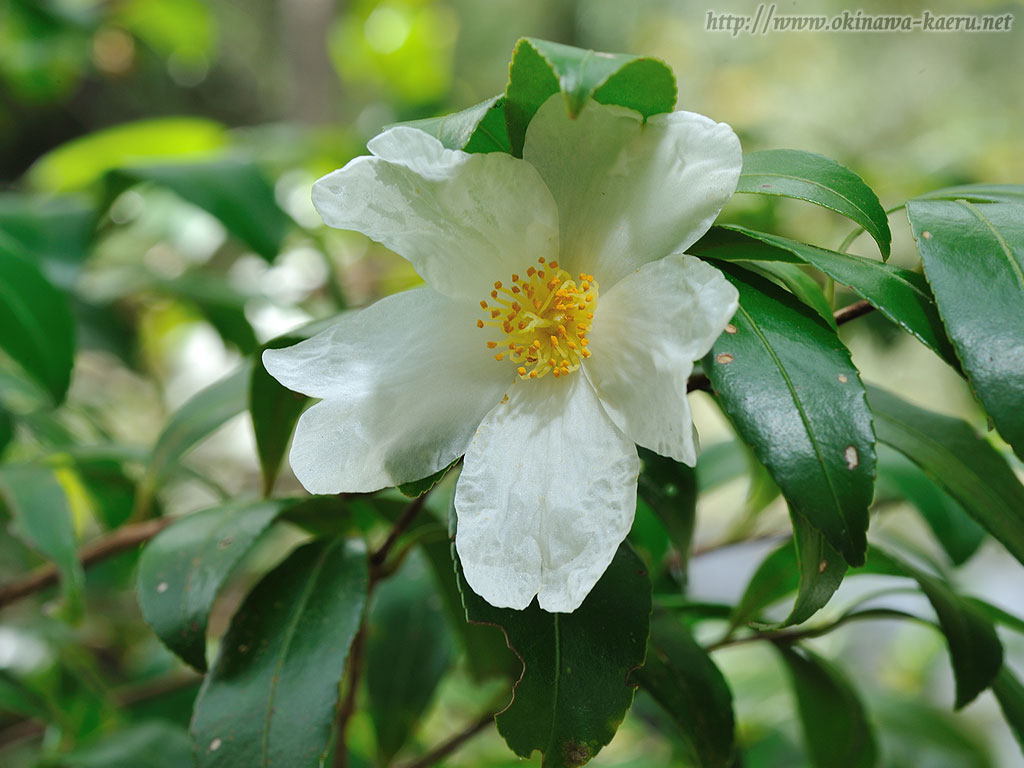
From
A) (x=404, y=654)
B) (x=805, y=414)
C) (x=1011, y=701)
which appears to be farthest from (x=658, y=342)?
(x=404, y=654)

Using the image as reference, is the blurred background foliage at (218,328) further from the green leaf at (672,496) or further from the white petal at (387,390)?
the white petal at (387,390)

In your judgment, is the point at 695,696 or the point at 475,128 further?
the point at 695,696

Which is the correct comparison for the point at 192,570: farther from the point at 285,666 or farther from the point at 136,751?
the point at 136,751

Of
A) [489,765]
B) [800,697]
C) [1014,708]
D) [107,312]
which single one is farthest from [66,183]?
[1014,708]

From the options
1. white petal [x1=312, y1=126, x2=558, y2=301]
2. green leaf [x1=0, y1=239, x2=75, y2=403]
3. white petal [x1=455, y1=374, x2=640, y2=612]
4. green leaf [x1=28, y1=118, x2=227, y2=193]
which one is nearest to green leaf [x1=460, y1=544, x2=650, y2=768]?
white petal [x1=455, y1=374, x2=640, y2=612]

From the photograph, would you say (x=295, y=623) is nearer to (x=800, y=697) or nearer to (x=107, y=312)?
(x=800, y=697)

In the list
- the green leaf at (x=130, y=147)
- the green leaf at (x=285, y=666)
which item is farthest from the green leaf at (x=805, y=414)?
the green leaf at (x=130, y=147)

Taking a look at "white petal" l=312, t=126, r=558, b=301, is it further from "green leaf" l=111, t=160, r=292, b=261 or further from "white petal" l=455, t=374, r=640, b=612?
"green leaf" l=111, t=160, r=292, b=261
